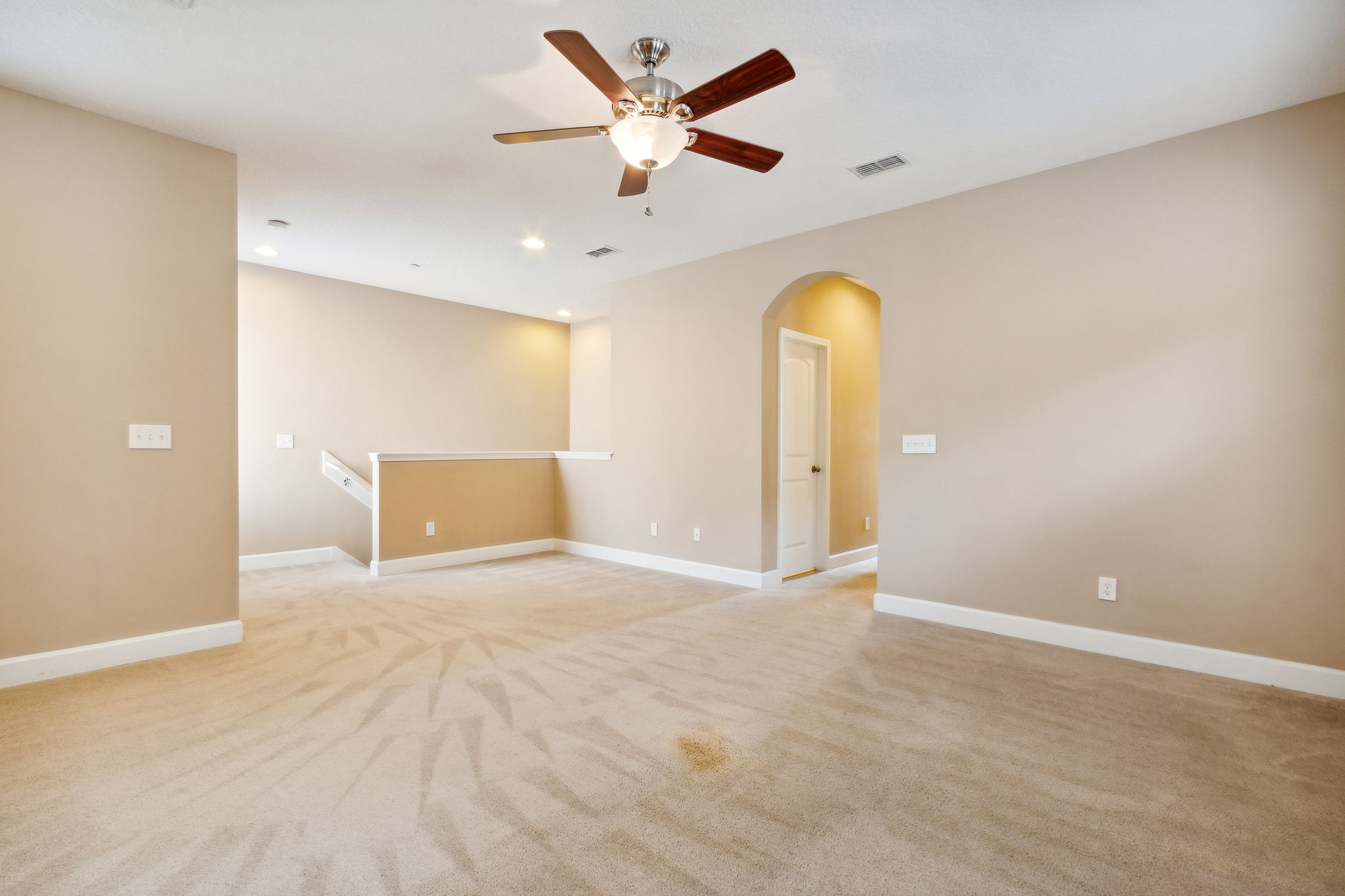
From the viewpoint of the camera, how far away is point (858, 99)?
2.83 metres

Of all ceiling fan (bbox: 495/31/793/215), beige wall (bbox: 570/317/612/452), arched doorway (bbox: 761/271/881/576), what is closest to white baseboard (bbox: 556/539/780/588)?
arched doorway (bbox: 761/271/881/576)

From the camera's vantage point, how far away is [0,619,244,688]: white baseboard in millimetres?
2830

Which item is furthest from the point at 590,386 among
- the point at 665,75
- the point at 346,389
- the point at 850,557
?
the point at 665,75

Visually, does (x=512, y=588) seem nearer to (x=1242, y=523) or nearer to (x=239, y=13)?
(x=239, y=13)

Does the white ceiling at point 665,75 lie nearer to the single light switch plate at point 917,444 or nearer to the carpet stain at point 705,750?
the single light switch plate at point 917,444

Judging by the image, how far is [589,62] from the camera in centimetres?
207

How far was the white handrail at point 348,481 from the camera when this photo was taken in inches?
221

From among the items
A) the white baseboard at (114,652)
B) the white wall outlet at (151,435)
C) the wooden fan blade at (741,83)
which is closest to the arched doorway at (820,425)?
the wooden fan blade at (741,83)

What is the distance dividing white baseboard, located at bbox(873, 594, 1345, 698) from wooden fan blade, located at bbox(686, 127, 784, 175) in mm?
2923

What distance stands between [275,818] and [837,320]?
17.5 ft

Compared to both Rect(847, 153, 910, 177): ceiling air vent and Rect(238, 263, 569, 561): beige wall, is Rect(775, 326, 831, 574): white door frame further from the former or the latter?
Rect(238, 263, 569, 561): beige wall

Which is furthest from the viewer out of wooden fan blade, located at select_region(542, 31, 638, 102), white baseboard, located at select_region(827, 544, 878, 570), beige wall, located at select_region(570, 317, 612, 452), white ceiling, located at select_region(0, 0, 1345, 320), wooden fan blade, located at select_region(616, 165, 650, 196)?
beige wall, located at select_region(570, 317, 612, 452)

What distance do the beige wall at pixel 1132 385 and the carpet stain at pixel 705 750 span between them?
2.27m

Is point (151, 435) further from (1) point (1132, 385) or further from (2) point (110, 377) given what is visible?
(1) point (1132, 385)
